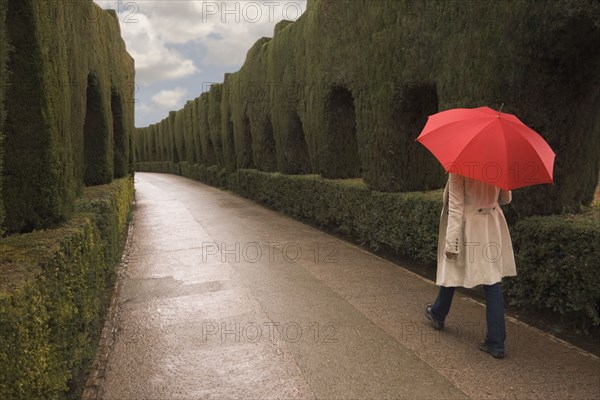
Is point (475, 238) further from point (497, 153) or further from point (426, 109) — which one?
point (426, 109)

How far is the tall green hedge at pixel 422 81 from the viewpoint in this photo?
15.5ft

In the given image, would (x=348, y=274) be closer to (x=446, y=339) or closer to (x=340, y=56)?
(x=446, y=339)

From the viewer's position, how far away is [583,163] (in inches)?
200

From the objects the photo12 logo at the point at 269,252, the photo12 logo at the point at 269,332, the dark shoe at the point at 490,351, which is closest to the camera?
the dark shoe at the point at 490,351

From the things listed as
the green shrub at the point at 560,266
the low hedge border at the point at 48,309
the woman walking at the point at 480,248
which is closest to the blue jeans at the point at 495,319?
the woman walking at the point at 480,248

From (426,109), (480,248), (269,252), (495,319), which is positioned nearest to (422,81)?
(426,109)

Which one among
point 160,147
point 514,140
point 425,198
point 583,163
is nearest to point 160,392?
point 514,140

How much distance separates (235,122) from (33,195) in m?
16.9

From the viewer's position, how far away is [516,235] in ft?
16.0

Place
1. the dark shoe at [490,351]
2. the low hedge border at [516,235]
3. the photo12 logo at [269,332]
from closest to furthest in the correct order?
1. the dark shoe at [490,351]
2. the low hedge border at [516,235]
3. the photo12 logo at [269,332]

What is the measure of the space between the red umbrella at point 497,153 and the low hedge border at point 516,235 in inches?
35.8

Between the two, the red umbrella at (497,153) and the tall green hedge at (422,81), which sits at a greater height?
the tall green hedge at (422,81)

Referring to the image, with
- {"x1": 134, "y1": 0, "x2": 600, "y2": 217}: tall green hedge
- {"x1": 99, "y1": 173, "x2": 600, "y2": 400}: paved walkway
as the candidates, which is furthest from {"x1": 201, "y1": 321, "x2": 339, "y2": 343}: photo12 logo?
{"x1": 134, "y1": 0, "x2": 600, "y2": 217}: tall green hedge

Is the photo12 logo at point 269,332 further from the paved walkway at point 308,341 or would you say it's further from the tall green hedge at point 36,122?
the tall green hedge at point 36,122
